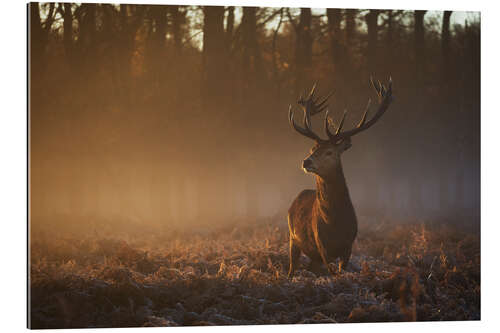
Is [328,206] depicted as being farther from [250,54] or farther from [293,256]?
[250,54]

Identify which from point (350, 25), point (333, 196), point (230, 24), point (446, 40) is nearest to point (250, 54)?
point (230, 24)

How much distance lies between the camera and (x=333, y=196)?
7.27 meters

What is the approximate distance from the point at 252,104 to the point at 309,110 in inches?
25.9

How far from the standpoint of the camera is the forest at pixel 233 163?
7.07 meters

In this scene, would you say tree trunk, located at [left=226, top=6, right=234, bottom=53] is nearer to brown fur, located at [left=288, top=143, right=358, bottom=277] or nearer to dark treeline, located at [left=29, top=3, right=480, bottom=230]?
dark treeline, located at [left=29, top=3, right=480, bottom=230]

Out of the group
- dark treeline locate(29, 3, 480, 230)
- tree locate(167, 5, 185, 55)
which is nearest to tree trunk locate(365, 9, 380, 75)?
dark treeline locate(29, 3, 480, 230)

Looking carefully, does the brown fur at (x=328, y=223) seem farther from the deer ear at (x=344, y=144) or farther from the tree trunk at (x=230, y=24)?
the tree trunk at (x=230, y=24)

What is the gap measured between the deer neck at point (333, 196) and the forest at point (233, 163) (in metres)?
0.39

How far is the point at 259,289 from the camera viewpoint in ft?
23.5

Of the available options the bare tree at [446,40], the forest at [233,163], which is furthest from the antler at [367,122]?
the bare tree at [446,40]

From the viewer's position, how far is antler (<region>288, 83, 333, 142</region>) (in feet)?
24.2

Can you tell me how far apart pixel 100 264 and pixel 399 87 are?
3609mm
